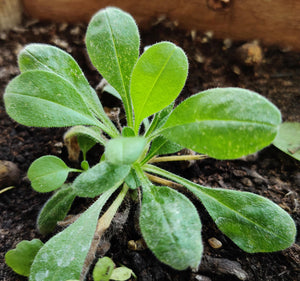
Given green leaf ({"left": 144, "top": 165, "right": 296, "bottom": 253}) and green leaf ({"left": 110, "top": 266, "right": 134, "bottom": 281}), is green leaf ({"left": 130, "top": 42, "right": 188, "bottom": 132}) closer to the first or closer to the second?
green leaf ({"left": 144, "top": 165, "right": 296, "bottom": 253})

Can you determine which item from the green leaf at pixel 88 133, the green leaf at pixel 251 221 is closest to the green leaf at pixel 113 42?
the green leaf at pixel 88 133

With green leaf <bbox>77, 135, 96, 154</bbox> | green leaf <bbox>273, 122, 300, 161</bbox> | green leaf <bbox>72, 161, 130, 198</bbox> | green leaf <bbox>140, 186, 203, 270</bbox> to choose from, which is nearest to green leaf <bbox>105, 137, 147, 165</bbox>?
green leaf <bbox>72, 161, 130, 198</bbox>

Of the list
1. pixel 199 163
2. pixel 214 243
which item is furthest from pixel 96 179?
pixel 199 163

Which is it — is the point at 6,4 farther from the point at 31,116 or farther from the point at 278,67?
the point at 278,67

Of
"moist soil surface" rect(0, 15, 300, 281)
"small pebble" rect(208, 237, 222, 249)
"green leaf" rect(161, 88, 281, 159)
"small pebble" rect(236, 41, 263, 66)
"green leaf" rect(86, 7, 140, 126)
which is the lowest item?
"small pebble" rect(208, 237, 222, 249)

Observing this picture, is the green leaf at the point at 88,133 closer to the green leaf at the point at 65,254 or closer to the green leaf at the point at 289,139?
the green leaf at the point at 65,254

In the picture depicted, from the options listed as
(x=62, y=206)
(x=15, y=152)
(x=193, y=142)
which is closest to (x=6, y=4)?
(x=15, y=152)
